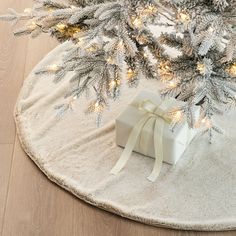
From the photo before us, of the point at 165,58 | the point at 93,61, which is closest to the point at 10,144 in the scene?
the point at 93,61

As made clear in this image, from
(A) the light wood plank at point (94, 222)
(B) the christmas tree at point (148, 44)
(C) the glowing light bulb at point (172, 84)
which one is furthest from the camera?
(A) the light wood plank at point (94, 222)

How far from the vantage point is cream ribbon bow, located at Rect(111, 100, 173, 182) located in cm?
131

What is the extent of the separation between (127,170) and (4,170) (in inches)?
16.0

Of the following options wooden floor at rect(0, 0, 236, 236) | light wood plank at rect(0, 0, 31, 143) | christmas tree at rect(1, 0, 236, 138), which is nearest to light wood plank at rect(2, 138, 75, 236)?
wooden floor at rect(0, 0, 236, 236)

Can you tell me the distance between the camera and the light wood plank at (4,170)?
1364 millimetres

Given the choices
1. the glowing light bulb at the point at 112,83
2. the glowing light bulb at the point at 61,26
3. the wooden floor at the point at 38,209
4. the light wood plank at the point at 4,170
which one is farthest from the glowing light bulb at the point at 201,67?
the light wood plank at the point at 4,170

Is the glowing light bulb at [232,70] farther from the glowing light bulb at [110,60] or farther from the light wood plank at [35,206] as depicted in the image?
the light wood plank at [35,206]

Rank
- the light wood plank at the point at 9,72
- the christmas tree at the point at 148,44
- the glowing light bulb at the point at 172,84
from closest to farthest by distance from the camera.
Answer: the christmas tree at the point at 148,44 < the glowing light bulb at the point at 172,84 < the light wood plank at the point at 9,72

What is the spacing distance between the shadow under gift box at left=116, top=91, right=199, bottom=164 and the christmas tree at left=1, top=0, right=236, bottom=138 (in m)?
0.12

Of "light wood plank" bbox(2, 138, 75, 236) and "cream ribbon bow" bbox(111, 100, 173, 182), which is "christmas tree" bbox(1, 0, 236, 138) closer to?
"cream ribbon bow" bbox(111, 100, 173, 182)

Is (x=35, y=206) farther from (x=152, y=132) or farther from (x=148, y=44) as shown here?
(x=148, y=44)

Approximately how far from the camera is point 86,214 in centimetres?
131

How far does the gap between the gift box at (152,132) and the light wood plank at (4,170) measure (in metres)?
0.35

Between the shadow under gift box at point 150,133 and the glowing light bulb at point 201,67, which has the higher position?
the glowing light bulb at point 201,67
